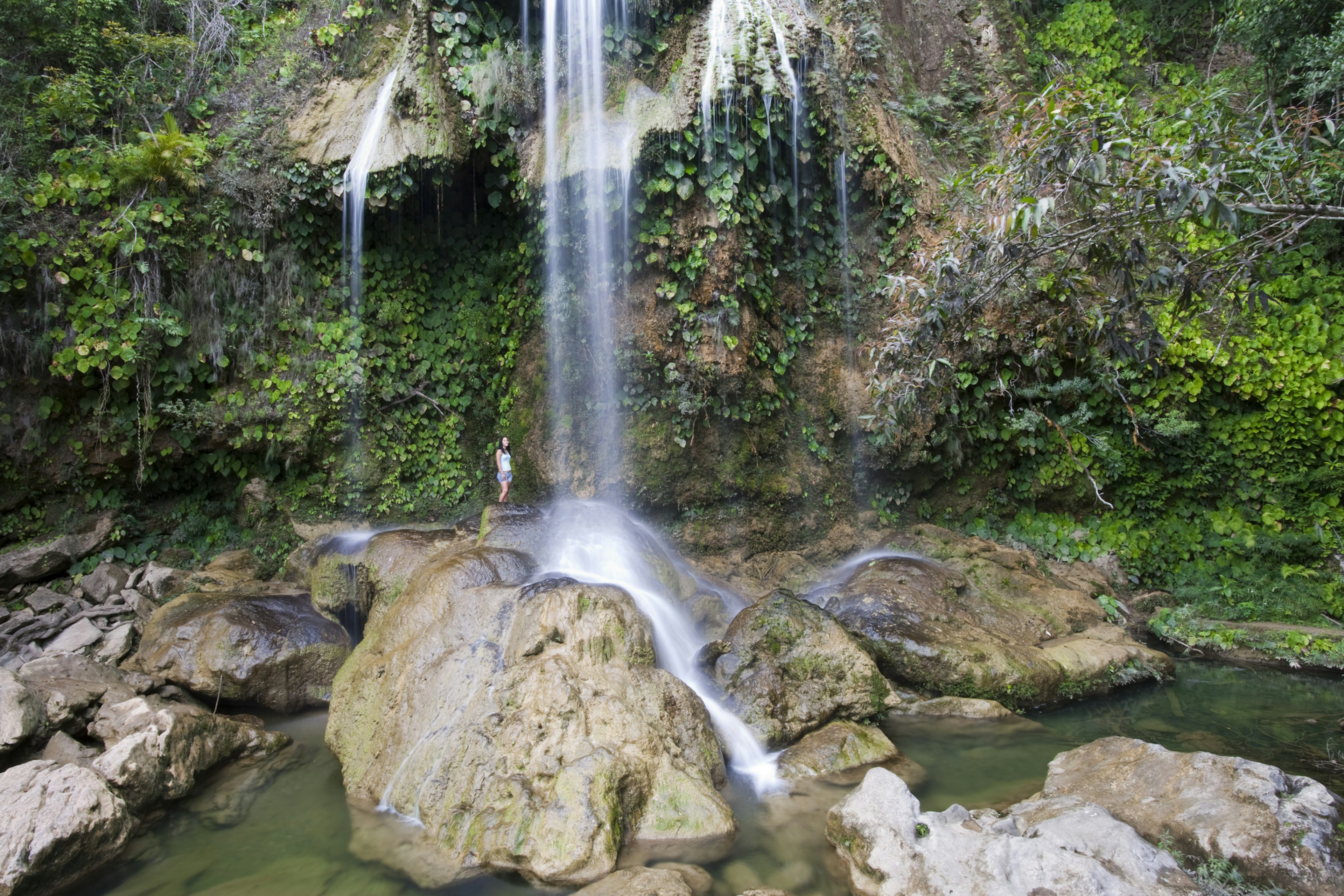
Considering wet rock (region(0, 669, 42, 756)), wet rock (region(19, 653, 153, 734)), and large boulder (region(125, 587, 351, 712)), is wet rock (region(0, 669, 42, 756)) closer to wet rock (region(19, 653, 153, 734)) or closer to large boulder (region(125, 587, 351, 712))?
wet rock (region(19, 653, 153, 734))

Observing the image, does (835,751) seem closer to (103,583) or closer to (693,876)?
(693,876)

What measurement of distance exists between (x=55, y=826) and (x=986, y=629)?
812cm

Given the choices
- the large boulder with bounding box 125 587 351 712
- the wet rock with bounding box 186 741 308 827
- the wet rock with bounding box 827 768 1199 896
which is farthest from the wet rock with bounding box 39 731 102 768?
the wet rock with bounding box 827 768 1199 896

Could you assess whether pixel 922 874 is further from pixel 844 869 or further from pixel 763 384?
pixel 763 384

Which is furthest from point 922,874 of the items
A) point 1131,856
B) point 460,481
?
point 460,481

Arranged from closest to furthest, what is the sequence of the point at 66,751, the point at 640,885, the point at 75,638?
the point at 640,885 → the point at 66,751 → the point at 75,638

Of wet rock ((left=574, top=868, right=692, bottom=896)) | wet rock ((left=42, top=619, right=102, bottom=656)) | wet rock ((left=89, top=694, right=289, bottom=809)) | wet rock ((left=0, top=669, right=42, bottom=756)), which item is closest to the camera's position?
wet rock ((left=574, top=868, right=692, bottom=896))

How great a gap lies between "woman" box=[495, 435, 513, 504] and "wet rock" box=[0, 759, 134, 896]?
5.14 meters

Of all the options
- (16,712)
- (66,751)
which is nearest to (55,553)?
(16,712)

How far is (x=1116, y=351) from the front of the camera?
4984 mm

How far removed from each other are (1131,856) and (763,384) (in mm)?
6567

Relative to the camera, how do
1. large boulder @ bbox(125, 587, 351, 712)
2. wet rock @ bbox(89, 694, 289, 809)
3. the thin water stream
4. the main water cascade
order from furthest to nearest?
1. the main water cascade
2. large boulder @ bbox(125, 587, 351, 712)
3. wet rock @ bbox(89, 694, 289, 809)
4. the thin water stream

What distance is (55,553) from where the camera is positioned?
8.72m

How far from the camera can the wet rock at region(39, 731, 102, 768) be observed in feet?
17.7
